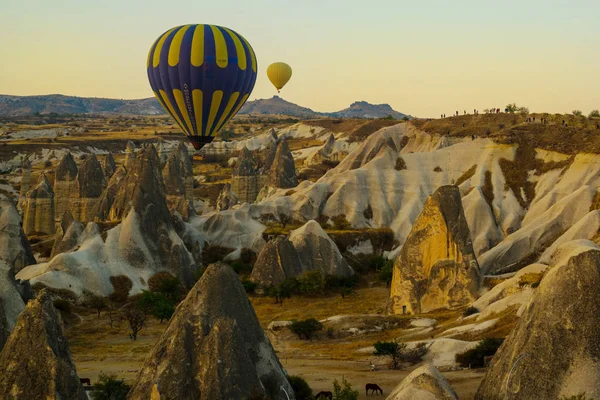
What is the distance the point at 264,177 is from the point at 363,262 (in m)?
41.0

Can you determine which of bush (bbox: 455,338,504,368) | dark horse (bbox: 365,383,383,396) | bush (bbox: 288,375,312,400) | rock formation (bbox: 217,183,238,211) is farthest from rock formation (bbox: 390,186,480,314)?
rock formation (bbox: 217,183,238,211)

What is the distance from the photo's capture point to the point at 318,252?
200 feet

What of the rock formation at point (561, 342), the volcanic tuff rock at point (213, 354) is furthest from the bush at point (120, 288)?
the rock formation at point (561, 342)

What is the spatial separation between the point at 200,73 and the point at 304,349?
16.2m

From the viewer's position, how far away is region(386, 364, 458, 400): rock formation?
21453mm

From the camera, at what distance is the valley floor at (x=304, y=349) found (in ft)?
102

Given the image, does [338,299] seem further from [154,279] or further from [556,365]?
[556,365]

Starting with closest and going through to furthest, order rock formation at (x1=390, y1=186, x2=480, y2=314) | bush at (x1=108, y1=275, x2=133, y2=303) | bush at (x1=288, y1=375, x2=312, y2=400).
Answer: bush at (x1=288, y1=375, x2=312, y2=400)
rock formation at (x1=390, y1=186, x2=480, y2=314)
bush at (x1=108, y1=275, x2=133, y2=303)

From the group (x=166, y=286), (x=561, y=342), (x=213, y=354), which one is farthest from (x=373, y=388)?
(x=166, y=286)

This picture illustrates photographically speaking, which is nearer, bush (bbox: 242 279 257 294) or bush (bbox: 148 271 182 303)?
bush (bbox: 148 271 182 303)

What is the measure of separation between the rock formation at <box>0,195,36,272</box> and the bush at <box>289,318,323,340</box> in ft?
74.1

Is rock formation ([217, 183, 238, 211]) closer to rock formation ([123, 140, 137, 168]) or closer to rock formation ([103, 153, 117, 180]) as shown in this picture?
rock formation ([123, 140, 137, 168])

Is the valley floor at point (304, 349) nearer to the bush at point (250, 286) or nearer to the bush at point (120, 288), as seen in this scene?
the bush at point (250, 286)

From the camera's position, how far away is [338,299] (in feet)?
183
